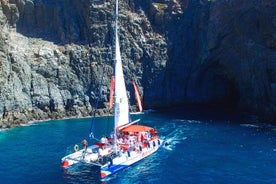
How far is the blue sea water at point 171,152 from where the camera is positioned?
4959 cm

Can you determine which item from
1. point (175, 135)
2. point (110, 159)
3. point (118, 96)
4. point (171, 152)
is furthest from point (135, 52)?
point (110, 159)

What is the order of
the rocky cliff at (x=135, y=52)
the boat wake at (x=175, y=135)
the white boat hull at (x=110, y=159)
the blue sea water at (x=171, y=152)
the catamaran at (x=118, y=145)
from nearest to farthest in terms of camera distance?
1. the blue sea water at (x=171, y=152)
2. the white boat hull at (x=110, y=159)
3. the catamaran at (x=118, y=145)
4. the boat wake at (x=175, y=135)
5. the rocky cliff at (x=135, y=52)

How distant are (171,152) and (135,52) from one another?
38.9 meters

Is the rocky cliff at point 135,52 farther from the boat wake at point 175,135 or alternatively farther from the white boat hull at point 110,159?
the white boat hull at point 110,159

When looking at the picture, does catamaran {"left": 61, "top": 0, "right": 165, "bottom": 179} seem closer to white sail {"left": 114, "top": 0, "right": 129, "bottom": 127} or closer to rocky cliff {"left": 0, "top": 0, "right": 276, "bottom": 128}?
white sail {"left": 114, "top": 0, "right": 129, "bottom": 127}

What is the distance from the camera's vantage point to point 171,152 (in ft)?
198

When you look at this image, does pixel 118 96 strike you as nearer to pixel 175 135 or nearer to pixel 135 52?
pixel 175 135

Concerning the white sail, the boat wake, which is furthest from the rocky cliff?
the white sail

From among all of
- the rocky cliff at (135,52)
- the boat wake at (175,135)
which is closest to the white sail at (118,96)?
the boat wake at (175,135)

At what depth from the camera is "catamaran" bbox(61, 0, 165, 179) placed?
5259 cm

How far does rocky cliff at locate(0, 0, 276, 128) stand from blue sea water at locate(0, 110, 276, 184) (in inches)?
280

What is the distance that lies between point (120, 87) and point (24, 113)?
31355 mm

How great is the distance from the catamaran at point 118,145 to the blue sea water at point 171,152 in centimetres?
103

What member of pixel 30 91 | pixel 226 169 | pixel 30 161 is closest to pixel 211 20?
pixel 30 91
